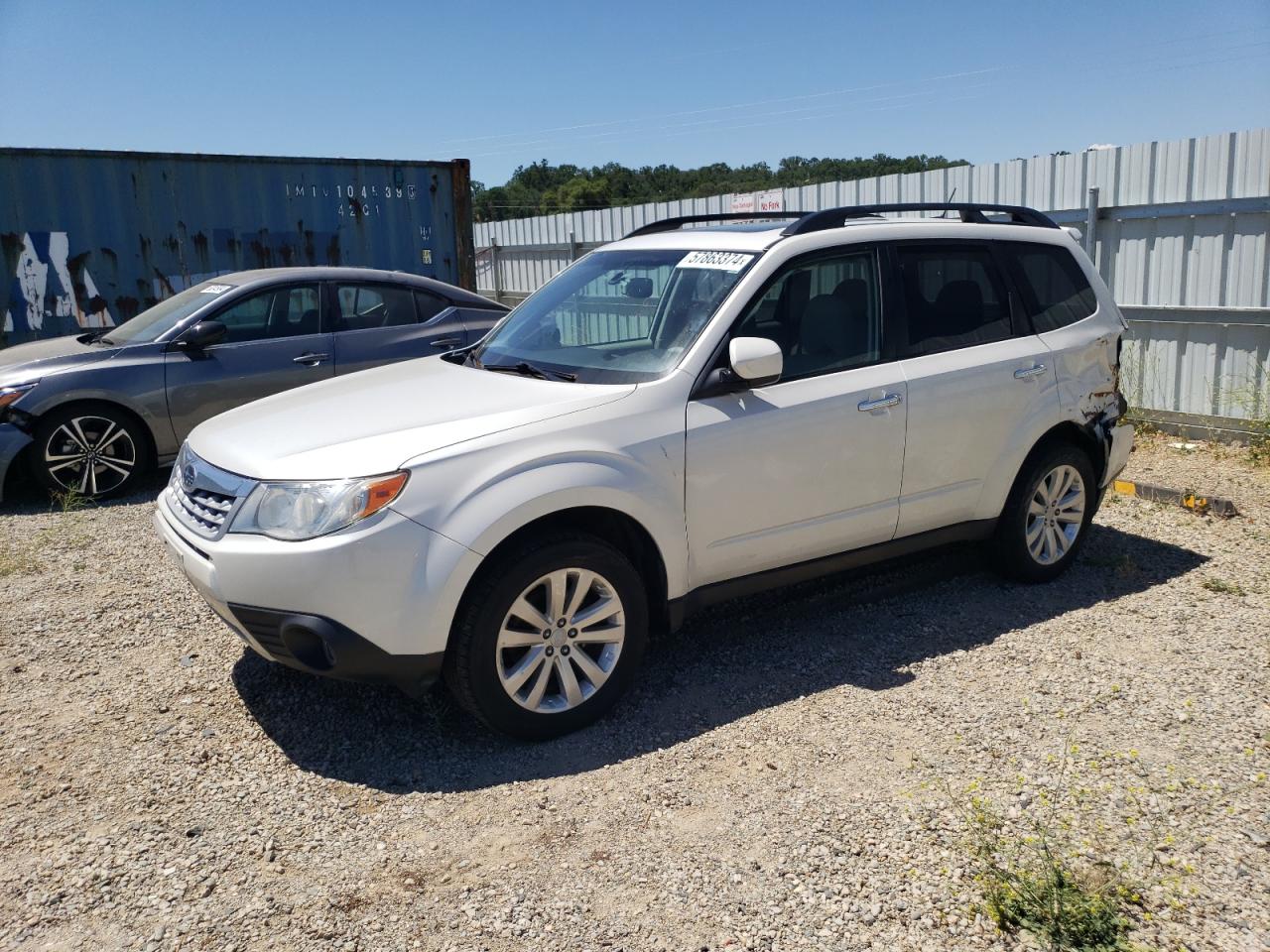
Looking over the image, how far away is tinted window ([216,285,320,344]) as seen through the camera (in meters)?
8.08

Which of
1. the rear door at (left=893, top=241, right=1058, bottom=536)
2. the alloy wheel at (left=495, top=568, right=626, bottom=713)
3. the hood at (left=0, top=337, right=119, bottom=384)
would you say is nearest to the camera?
the alloy wheel at (left=495, top=568, right=626, bottom=713)

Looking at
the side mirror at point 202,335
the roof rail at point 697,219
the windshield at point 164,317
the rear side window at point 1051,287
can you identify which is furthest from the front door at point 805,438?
the windshield at point 164,317

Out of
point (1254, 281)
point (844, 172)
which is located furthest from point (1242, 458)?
point (844, 172)

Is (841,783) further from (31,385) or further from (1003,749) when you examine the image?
(31,385)

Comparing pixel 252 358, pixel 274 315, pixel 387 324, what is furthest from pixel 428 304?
pixel 252 358

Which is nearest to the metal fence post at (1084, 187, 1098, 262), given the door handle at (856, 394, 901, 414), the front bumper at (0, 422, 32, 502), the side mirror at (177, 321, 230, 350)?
the door handle at (856, 394, 901, 414)

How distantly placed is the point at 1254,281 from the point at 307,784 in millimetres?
8233

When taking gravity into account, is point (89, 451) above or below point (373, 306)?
below

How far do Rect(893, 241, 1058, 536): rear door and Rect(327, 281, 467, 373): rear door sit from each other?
4599 millimetres

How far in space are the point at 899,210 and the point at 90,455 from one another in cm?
595

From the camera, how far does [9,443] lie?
24.1 ft

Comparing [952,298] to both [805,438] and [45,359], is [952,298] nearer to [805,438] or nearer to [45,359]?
[805,438]

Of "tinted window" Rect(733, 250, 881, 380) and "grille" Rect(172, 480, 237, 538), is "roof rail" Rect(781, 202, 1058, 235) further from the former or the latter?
"grille" Rect(172, 480, 237, 538)

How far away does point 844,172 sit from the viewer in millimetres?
39344
